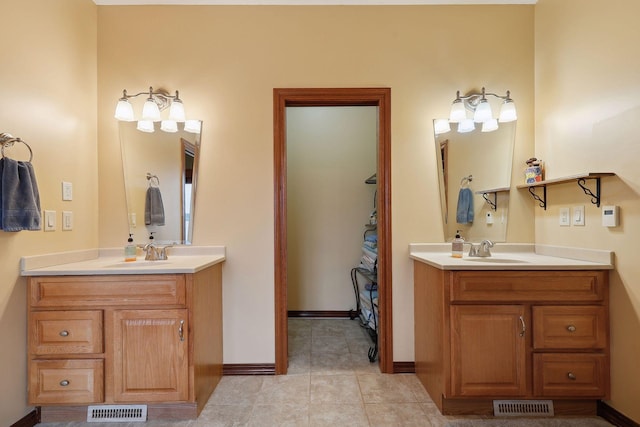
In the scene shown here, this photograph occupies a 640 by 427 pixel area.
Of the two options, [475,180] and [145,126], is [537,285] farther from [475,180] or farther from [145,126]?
[145,126]

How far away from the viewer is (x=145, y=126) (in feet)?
7.34

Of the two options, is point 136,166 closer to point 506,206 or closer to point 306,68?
point 306,68

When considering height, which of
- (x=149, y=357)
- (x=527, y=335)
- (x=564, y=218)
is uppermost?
(x=564, y=218)

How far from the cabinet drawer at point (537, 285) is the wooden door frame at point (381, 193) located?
653 millimetres

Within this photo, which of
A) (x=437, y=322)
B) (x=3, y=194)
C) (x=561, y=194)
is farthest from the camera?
(x=561, y=194)

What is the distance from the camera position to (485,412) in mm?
1757

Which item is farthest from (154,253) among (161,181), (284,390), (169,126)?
(284,390)

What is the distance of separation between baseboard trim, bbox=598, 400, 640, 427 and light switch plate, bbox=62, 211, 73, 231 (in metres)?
3.31

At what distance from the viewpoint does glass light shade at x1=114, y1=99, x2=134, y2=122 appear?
2.12 m

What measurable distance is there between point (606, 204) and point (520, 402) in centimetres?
120

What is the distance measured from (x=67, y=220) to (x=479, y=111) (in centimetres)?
283

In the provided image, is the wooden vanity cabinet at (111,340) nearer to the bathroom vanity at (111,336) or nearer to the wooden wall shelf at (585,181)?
the bathroom vanity at (111,336)

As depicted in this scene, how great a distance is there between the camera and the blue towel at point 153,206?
7.43 ft

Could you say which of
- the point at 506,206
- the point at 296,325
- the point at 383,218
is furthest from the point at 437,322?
the point at 296,325
